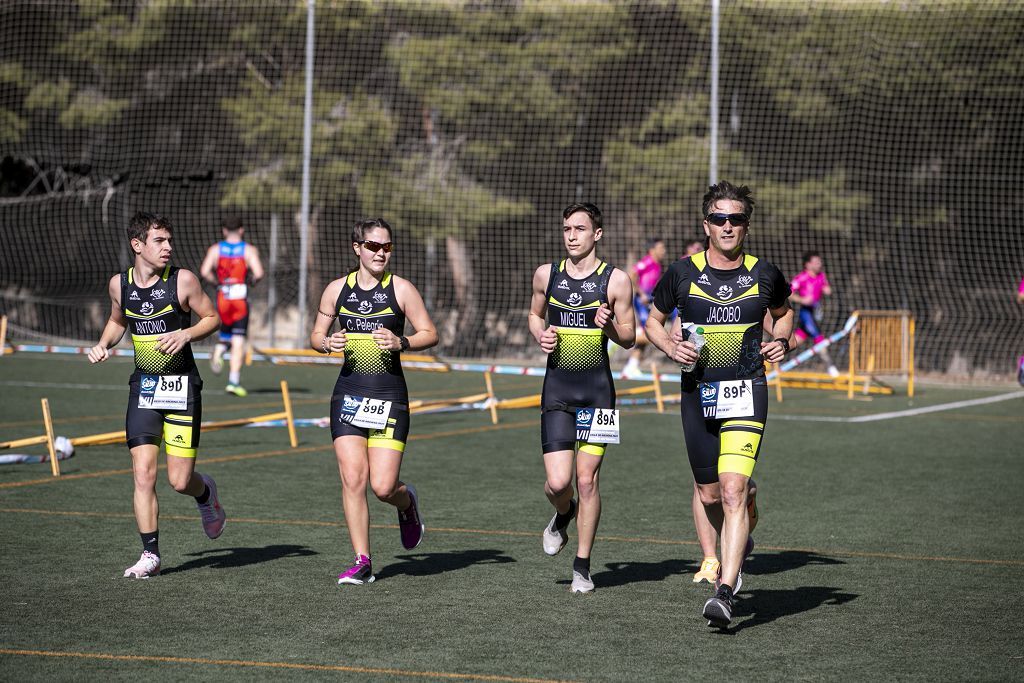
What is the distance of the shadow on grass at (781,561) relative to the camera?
8.47 metres

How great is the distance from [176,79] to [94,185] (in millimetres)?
3003

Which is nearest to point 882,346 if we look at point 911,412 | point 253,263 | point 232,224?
point 911,412

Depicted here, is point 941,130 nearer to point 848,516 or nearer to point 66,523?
point 848,516

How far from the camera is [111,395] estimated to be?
19344 mm

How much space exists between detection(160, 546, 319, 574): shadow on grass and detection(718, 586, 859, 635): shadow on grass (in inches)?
103

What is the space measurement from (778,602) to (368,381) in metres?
2.44

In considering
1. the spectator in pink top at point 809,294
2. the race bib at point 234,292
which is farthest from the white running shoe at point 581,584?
the spectator in pink top at point 809,294

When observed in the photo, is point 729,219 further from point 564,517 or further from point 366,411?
point 366,411

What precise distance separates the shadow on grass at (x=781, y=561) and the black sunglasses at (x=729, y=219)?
2212mm

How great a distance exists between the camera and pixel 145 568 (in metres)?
7.88

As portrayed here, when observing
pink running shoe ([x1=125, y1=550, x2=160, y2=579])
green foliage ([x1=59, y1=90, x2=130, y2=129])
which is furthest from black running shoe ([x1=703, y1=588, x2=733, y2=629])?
green foliage ([x1=59, y1=90, x2=130, y2=129])

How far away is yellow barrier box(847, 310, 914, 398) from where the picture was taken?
2091 cm

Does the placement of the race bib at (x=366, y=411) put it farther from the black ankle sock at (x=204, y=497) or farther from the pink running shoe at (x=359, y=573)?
the black ankle sock at (x=204, y=497)

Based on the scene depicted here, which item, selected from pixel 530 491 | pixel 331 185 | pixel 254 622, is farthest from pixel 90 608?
pixel 331 185
